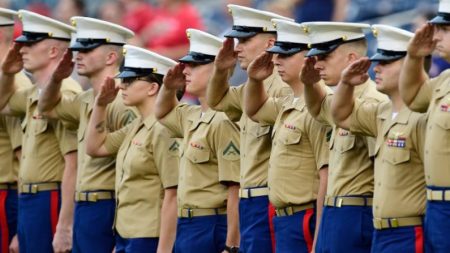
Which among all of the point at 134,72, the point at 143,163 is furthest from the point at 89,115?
the point at 143,163

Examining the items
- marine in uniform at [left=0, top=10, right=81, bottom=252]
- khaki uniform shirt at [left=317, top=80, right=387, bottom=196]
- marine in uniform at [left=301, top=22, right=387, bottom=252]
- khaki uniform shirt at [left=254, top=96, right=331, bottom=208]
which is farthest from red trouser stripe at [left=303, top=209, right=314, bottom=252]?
marine in uniform at [left=0, top=10, right=81, bottom=252]

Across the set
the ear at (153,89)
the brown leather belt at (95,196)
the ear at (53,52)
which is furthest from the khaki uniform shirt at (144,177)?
the ear at (53,52)

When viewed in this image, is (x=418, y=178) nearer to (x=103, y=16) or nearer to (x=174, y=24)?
(x=174, y=24)

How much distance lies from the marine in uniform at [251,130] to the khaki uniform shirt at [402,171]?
4.42ft

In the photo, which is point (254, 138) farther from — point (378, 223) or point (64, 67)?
point (64, 67)

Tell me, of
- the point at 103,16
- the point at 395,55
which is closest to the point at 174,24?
the point at 103,16

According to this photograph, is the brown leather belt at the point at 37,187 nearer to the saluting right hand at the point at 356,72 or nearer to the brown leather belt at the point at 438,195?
the saluting right hand at the point at 356,72

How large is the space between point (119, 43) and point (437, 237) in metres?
3.79

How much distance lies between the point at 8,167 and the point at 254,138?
3108 mm

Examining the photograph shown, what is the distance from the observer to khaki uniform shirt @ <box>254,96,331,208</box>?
9.83 meters

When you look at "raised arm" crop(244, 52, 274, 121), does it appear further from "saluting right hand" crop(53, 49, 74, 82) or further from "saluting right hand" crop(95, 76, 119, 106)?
"saluting right hand" crop(53, 49, 74, 82)

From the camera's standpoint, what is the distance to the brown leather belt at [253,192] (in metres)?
10.2

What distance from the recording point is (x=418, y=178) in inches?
351

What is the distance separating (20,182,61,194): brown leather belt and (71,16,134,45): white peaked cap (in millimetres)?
1245
